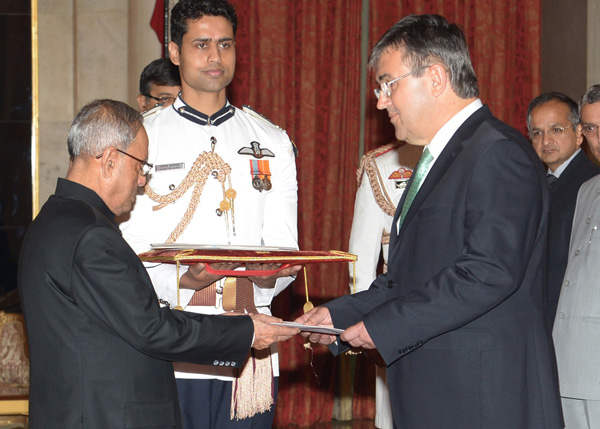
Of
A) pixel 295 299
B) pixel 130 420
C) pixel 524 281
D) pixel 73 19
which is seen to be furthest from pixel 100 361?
pixel 73 19

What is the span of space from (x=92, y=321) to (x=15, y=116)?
396 cm

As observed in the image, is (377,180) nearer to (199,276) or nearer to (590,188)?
(590,188)

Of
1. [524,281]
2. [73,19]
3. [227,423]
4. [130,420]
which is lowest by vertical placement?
[227,423]

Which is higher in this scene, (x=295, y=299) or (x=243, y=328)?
(x=243, y=328)

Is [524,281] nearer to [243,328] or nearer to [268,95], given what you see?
[243,328]

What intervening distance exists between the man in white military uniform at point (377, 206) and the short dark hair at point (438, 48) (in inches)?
65.5

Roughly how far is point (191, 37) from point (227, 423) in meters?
1.48

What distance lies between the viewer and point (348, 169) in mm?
5969

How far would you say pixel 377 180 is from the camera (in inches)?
167

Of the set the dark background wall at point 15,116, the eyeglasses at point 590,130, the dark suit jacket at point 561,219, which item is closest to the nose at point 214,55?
the eyeglasses at point 590,130

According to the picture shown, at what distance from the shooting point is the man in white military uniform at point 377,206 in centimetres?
416

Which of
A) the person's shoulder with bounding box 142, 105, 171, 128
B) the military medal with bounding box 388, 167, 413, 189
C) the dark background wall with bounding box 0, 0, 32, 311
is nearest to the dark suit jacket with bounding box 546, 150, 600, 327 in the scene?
the military medal with bounding box 388, 167, 413, 189

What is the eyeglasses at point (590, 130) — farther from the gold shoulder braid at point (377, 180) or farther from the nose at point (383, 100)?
the nose at point (383, 100)

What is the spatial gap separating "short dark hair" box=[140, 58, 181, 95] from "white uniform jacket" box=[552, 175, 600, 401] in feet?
7.65
